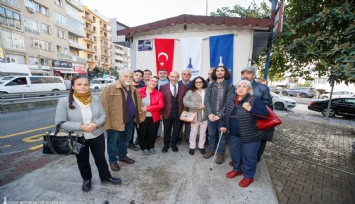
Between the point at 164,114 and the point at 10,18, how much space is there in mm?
29353

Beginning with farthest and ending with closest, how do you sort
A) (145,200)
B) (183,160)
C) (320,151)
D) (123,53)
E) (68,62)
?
1. (123,53)
2. (68,62)
3. (320,151)
4. (183,160)
5. (145,200)

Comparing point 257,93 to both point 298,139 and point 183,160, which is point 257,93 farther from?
point 298,139

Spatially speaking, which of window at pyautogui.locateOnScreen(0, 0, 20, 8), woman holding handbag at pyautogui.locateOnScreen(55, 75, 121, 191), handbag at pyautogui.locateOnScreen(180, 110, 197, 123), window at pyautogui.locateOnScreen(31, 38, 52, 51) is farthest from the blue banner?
window at pyautogui.locateOnScreen(31, 38, 52, 51)

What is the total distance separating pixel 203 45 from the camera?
5.31m

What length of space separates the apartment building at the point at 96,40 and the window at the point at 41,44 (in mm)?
12814

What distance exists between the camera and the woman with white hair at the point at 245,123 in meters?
2.71

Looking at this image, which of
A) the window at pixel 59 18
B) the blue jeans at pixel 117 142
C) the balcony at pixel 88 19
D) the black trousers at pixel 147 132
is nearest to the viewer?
the blue jeans at pixel 117 142

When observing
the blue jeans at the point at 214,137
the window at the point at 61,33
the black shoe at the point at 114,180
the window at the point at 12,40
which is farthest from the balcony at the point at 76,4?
the black shoe at the point at 114,180

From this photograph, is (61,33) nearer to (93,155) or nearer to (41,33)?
(41,33)

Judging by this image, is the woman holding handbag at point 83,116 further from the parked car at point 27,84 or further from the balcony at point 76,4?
the balcony at point 76,4

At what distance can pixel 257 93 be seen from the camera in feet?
11.4

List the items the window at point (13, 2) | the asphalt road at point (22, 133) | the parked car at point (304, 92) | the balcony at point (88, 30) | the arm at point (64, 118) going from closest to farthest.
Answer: the arm at point (64, 118), the asphalt road at point (22, 133), the window at point (13, 2), the parked car at point (304, 92), the balcony at point (88, 30)

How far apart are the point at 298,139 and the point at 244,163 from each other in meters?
4.26

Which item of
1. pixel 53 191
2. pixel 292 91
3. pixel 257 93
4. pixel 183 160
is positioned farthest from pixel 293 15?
pixel 292 91
